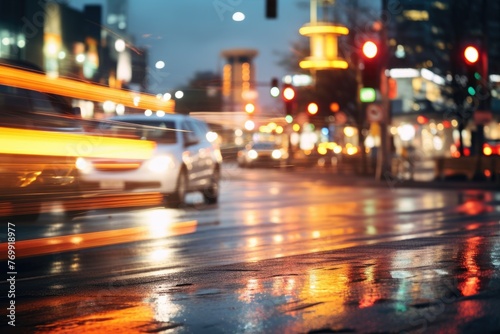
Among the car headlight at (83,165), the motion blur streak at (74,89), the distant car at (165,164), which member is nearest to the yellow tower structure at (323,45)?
the distant car at (165,164)

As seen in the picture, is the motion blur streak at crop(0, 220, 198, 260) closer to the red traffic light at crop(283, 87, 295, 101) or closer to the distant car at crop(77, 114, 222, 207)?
the distant car at crop(77, 114, 222, 207)

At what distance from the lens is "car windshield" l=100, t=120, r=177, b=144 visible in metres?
15.0

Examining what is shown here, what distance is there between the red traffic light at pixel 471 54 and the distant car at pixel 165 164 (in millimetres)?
6204

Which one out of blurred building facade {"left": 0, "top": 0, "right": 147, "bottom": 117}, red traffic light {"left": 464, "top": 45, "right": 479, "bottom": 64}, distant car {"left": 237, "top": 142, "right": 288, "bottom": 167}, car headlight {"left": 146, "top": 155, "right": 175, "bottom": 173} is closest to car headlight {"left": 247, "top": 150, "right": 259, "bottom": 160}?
distant car {"left": 237, "top": 142, "right": 288, "bottom": 167}

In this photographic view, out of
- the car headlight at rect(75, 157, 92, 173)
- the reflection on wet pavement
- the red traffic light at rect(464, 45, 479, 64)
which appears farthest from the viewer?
the red traffic light at rect(464, 45, 479, 64)

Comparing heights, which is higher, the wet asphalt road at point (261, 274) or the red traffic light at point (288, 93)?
the red traffic light at point (288, 93)

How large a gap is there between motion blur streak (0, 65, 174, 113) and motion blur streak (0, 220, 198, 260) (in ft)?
6.73

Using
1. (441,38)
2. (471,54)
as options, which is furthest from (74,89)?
(441,38)

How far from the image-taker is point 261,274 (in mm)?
9617

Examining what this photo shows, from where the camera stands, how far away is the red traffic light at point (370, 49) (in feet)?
76.4

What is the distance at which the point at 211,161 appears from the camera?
2169 centimetres

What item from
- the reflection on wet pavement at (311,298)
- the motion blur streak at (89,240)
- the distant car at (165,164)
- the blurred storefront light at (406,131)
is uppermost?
the blurred storefront light at (406,131)

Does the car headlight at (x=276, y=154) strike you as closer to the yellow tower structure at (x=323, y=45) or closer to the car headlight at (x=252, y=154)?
the car headlight at (x=252, y=154)

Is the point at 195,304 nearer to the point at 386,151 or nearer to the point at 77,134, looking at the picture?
the point at 77,134
